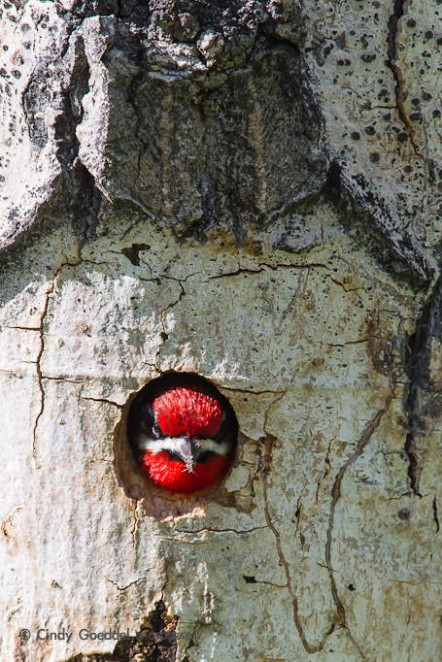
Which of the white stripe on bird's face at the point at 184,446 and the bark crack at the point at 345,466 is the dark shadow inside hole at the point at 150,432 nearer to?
the white stripe on bird's face at the point at 184,446

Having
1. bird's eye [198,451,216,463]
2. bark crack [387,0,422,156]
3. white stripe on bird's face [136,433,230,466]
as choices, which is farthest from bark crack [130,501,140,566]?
bark crack [387,0,422,156]

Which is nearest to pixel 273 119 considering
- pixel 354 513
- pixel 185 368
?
pixel 185 368

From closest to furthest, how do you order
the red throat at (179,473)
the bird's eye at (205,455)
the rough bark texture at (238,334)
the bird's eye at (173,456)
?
the rough bark texture at (238,334)
the red throat at (179,473)
the bird's eye at (173,456)
the bird's eye at (205,455)

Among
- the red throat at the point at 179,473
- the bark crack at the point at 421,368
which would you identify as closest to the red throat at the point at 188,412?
the red throat at the point at 179,473

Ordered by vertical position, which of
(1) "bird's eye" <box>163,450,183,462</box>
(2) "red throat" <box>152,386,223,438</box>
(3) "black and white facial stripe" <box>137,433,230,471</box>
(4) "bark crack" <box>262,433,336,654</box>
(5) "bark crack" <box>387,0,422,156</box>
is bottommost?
(4) "bark crack" <box>262,433,336,654</box>

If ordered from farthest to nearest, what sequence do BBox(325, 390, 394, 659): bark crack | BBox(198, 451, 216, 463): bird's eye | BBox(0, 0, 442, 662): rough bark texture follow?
1. BBox(198, 451, 216, 463): bird's eye
2. BBox(325, 390, 394, 659): bark crack
3. BBox(0, 0, 442, 662): rough bark texture

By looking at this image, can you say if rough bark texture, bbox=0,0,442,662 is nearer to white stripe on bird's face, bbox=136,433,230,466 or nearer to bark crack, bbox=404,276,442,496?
bark crack, bbox=404,276,442,496

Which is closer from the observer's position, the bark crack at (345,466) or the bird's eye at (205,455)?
the bark crack at (345,466)
